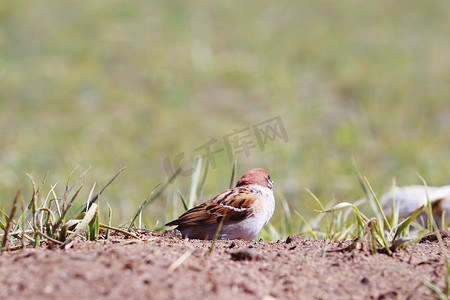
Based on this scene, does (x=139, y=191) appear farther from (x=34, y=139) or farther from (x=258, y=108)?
(x=258, y=108)

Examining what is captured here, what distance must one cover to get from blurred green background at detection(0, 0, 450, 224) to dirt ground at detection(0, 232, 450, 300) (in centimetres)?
303

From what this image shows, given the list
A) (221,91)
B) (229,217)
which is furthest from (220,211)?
(221,91)

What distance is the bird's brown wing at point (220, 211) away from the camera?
3.51 m

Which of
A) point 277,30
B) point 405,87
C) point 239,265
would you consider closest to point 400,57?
point 405,87

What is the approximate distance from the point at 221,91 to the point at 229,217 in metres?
6.05

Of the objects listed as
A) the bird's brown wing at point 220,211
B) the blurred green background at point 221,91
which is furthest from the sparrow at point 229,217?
the blurred green background at point 221,91

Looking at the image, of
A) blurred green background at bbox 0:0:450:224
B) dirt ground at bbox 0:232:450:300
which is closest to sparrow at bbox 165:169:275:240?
dirt ground at bbox 0:232:450:300

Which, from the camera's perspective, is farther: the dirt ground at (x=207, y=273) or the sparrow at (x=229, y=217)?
the sparrow at (x=229, y=217)

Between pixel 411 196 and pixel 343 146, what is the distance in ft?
10.2

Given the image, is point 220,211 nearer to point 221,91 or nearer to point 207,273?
point 207,273

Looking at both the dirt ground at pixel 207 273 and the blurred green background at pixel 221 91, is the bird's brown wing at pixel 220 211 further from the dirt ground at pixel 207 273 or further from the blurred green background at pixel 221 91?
the blurred green background at pixel 221 91

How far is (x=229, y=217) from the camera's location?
3.52m

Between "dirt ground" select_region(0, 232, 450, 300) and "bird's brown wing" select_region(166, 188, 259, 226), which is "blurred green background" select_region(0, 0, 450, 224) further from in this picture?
"dirt ground" select_region(0, 232, 450, 300)

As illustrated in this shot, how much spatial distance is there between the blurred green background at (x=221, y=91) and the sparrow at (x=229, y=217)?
223cm
